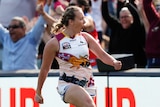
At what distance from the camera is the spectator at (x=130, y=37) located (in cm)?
968

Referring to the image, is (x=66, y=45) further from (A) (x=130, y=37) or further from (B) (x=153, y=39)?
(A) (x=130, y=37)

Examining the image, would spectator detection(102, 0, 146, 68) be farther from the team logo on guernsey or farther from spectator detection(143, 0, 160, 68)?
the team logo on guernsey

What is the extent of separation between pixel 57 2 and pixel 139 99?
3.33 metres

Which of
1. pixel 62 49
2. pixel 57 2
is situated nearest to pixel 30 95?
pixel 62 49

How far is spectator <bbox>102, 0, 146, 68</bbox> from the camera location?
968 cm

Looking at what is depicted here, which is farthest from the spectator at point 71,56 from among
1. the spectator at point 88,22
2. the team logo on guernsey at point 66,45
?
the spectator at point 88,22

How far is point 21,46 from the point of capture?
381 inches

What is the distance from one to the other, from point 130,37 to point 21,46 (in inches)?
66.8

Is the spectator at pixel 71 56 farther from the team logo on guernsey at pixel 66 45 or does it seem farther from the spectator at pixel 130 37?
the spectator at pixel 130 37

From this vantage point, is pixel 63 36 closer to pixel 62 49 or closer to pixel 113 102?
pixel 62 49

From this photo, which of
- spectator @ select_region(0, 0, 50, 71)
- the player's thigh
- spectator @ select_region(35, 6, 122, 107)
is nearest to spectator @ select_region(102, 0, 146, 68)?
spectator @ select_region(0, 0, 50, 71)

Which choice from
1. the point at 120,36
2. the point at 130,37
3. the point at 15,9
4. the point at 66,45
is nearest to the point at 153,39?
the point at 130,37

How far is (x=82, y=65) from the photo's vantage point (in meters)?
7.44

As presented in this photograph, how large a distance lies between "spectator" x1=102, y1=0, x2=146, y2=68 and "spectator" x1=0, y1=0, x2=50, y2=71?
1197mm
